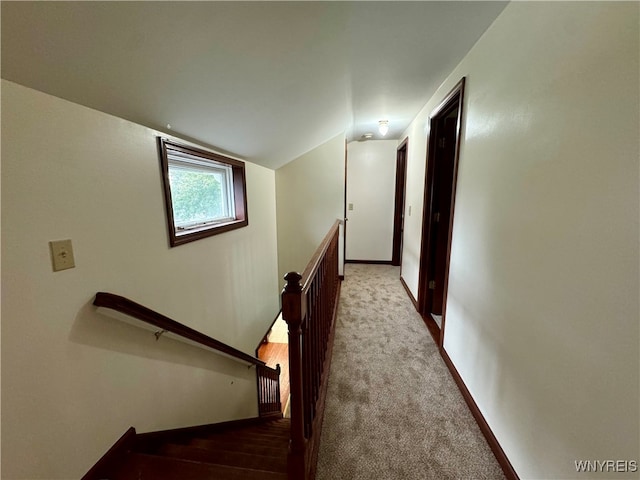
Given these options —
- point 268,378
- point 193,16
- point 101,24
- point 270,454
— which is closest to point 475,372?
point 270,454

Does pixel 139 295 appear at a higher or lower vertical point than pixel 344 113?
lower

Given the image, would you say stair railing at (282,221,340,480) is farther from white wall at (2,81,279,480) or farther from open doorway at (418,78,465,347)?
open doorway at (418,78,465,347)

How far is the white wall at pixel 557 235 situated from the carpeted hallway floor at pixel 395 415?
20 cm

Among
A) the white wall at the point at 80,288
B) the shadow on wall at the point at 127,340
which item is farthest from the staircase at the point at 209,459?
the shadow on wall at the point at 127,340

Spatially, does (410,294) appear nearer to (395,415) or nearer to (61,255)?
(395,415)

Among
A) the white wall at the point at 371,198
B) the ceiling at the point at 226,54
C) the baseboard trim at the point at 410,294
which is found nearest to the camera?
the ceiling at the point at 226,54

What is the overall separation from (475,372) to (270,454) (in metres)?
1.35

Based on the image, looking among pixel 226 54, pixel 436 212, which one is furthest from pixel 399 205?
pixel 226 54

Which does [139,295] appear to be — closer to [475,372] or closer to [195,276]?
[195,276]

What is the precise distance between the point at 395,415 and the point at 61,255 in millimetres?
1854

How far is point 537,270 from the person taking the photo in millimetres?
992

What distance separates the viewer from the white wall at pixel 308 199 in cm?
372

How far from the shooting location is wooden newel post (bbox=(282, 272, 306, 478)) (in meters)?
0.85

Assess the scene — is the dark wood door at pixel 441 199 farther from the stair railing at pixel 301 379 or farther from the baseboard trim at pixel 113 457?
the baseboard trim at pixel 113 457
